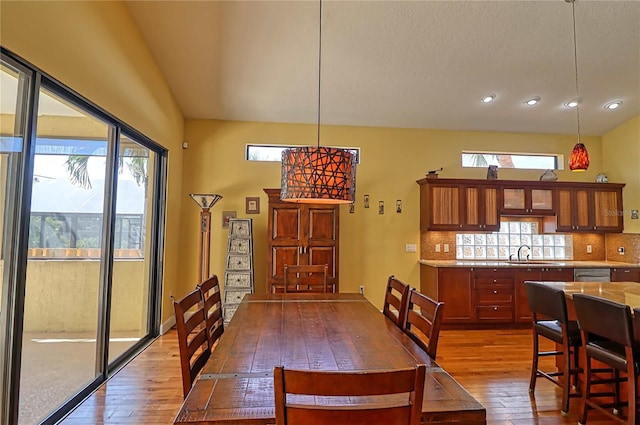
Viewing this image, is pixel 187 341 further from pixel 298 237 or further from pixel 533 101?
pixel 533 101

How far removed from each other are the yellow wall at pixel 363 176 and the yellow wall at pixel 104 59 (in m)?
0.46

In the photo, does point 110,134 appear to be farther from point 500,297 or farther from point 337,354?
point 500,297

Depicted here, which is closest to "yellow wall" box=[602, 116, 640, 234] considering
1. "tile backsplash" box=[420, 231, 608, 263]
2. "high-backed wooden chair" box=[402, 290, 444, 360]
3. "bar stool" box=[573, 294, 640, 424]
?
"tile backsplash" box=[420, 231, 608, 263]

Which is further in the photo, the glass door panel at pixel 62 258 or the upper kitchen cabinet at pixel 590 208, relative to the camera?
the upper kitchen cabinet at pixel 590 208

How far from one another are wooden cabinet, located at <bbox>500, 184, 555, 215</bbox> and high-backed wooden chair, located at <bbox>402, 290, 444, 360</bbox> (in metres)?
3.51

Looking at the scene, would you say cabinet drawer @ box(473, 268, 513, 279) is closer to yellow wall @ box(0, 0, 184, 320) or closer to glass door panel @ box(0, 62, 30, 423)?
yellow wall @ box(0, 0, 184, 320)

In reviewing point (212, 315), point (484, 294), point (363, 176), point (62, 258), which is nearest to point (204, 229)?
point (62, 258)

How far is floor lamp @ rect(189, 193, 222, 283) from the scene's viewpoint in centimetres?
436

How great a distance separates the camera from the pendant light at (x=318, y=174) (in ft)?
6.00

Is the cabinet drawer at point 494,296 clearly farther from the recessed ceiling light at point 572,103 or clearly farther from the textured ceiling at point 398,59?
the recessed ceiling light at point 572,103

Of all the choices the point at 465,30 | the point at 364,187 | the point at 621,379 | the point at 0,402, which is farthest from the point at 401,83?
the point at 0,402

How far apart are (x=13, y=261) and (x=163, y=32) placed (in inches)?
98.5

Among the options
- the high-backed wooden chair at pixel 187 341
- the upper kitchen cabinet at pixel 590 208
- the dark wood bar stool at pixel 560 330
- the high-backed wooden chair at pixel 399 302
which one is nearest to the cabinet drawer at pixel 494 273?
the upper kitchen cabinet at pixel 590 208

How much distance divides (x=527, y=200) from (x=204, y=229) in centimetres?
457
